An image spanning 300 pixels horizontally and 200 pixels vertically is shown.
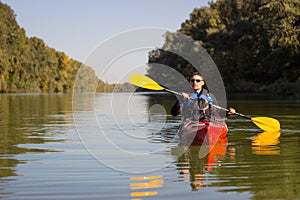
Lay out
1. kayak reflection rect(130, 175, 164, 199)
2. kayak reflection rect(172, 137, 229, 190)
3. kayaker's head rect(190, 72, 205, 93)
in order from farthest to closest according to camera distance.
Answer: kayaker's head rect(190, 72, 205, 93) → kayak reflection rect(172, 137, 229, 190) → kayak reflection rect(130, 175, 164, 199)

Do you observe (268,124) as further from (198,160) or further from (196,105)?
(198,160)

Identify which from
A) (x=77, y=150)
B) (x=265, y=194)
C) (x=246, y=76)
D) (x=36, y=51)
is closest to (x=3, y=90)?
(x=36, y=51)

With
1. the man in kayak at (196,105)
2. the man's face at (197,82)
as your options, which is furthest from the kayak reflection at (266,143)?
the man's face at (197,82)

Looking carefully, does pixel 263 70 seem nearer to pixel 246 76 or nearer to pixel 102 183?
pixel 246 76

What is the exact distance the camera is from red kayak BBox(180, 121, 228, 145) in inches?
393

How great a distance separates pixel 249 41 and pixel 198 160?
4481 centimetres

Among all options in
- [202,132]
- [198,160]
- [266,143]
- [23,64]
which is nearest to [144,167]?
[198,160]

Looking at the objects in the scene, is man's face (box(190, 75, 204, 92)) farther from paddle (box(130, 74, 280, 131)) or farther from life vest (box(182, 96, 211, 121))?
paddle (box(130, 74, 280, 131))

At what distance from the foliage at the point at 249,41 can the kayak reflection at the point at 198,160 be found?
744 inches

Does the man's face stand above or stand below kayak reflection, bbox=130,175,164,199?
above

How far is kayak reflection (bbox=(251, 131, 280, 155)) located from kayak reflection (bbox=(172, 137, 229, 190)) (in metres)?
0.59

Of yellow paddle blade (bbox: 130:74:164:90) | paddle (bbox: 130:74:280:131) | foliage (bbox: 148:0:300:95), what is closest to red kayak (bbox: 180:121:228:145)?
paddle (bbox: 130:74:280:131)

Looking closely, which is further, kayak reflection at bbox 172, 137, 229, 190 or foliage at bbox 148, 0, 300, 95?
foliage at bbox 148, 0, 300, 95

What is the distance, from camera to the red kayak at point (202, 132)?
9992mm
